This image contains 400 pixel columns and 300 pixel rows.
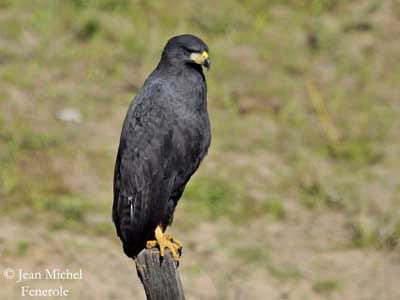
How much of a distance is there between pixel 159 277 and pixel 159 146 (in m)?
0.99

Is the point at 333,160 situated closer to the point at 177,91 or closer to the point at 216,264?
the point at 216,264

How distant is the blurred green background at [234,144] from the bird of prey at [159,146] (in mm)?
1921

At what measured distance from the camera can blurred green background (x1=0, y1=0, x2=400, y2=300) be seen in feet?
22.8

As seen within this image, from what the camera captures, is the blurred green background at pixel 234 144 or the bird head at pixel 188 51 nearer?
the bird head at pixel 188 51

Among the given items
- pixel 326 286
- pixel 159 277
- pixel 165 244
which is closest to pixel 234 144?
pixel 326 286

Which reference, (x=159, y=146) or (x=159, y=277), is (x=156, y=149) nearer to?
(x=159, y=146)

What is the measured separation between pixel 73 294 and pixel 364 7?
257 inches

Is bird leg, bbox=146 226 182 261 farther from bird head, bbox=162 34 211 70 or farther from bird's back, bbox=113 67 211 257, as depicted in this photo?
bird head, bbox=162 34 211 70

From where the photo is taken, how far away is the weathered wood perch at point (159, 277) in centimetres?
386

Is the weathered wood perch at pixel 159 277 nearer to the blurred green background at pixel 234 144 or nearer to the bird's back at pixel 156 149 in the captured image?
the bird's back at pixel 156 149

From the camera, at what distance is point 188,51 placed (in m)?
4.74

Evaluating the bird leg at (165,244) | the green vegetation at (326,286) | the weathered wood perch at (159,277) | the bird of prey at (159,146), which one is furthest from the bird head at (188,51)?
the green vegetation at (326,286)

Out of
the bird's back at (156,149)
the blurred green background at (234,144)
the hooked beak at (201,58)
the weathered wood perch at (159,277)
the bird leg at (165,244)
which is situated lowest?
the weathered wood perch at (159,277)

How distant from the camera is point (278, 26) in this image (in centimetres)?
1091
